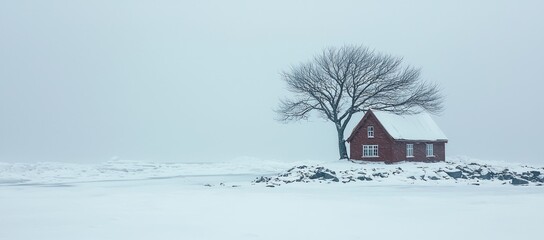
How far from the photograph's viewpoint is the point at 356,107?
189ft

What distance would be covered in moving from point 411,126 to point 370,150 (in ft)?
18.3

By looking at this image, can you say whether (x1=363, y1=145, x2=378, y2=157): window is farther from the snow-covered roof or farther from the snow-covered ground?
the snow-covered ground

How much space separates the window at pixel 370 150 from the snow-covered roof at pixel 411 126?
93.5 inches

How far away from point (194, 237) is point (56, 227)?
13.5 ft

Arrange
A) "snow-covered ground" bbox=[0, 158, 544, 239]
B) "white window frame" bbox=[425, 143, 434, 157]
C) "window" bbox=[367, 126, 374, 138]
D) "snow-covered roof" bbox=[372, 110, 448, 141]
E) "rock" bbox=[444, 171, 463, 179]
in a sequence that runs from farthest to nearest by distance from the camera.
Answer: "white window frame" bbox=[425, 143, 434, 157] < "window" bbox=[367, 126, 374, 138] < "snow-covered roof" bbox=[372, 110, 448, 141] < "rock" bbox=[444, 171, 463, 179] < "snow-covered ground" bbox=[0, 158, 544, 239]

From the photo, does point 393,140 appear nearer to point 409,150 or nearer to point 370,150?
point 370,150

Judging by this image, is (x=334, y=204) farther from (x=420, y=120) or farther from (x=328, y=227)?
(x=420, y=120)

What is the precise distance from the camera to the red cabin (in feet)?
174

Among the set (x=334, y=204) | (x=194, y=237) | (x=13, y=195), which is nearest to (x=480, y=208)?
(x=334, y=204)

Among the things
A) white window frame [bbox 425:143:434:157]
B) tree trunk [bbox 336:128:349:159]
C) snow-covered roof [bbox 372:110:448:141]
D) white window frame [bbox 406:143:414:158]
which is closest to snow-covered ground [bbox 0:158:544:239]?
snow-covered roof [bbox 372:110:448:141]

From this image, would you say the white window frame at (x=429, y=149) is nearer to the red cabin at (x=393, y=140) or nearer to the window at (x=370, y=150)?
the red cabin at (x=393, y=140)

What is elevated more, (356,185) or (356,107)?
(356,107)

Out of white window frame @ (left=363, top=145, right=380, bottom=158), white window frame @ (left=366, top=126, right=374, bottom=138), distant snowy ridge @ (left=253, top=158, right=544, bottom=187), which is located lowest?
distant snowy ridge @ (left=253, top=158, right=544, bottom=187)

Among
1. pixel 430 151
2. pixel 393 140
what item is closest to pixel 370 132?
pixel 393 140
